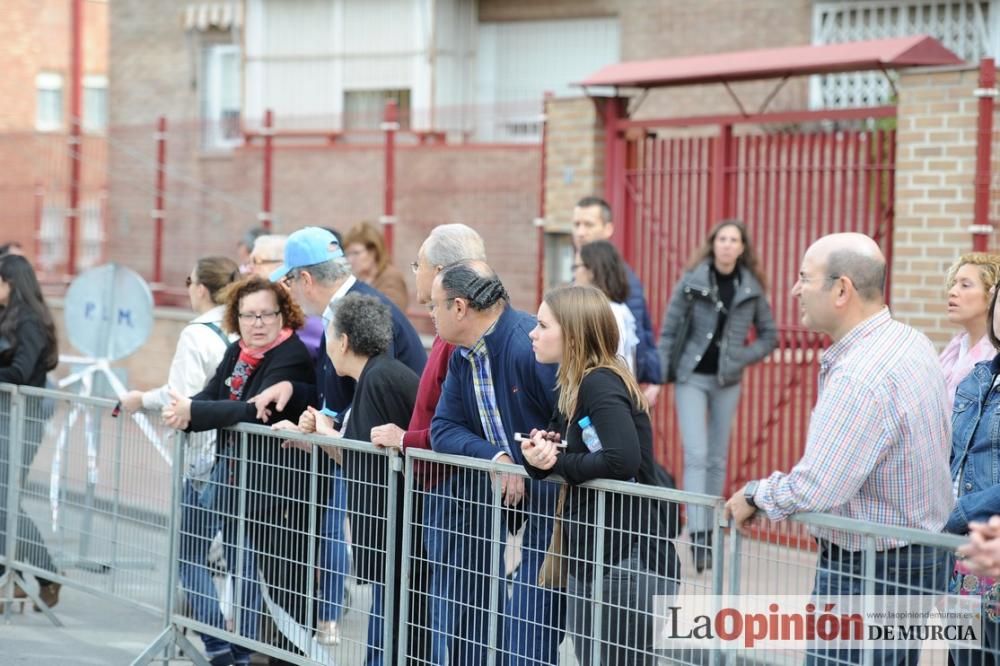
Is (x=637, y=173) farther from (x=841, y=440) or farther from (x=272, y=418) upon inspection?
(x=841, y=440)

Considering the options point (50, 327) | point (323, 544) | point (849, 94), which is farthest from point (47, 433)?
point (849, 94)

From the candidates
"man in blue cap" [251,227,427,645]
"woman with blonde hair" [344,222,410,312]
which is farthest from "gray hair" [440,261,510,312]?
"woman with blonde hair" [344,222,410,312]

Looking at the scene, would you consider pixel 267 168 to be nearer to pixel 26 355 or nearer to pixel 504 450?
pixel 26 355

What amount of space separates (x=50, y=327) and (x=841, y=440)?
5.44 metres

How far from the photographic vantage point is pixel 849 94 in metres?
15.7

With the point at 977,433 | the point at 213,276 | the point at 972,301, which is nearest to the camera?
the point at 977,433

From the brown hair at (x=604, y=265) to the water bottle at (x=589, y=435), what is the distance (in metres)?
3.21

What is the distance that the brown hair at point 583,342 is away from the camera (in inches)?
201

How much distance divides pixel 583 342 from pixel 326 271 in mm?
2047

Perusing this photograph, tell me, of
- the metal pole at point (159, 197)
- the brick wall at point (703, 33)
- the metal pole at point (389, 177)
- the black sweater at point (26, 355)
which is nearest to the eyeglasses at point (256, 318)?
the black sweater at point (26, 355)

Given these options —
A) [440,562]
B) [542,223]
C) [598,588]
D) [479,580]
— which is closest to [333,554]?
[440,562]

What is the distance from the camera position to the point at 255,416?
6.48 m

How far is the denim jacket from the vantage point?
4.88 m

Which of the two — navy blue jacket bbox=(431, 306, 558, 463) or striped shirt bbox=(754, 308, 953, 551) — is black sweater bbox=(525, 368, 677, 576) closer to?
navy blue jacket bbox=(431, 306, 558, 463)
